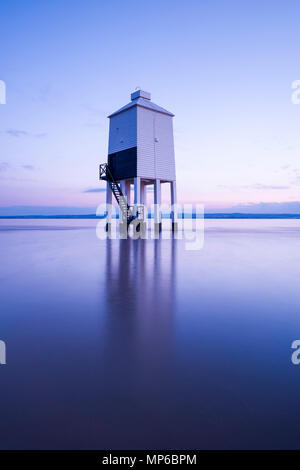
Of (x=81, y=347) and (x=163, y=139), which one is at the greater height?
(x=163, y=139)

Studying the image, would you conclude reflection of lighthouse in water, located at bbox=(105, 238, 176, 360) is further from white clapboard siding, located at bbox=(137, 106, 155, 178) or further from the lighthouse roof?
the lighthouse roof

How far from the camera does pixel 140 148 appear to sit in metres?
22.7

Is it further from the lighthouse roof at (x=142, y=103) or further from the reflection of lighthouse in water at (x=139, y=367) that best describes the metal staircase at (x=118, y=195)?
the reflection of lighthouse in water at (x=139, y=367)

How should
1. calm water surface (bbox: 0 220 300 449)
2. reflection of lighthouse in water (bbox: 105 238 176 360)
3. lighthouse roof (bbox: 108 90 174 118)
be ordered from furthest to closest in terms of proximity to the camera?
lighthouse roof (bbox: 108 90 174 118) → reflection of lighthouse in water (bbox: 105 238 176 360) → calm water surface (bbox: 0 220 300 449)

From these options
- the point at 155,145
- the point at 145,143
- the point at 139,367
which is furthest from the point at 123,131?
the point at 139,367

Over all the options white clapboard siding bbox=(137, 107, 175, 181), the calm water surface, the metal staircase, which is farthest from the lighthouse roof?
the calm water surface

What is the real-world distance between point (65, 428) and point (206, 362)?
1565 mm

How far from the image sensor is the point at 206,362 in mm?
3098

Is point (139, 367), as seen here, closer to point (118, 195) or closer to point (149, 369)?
point (149, 369)

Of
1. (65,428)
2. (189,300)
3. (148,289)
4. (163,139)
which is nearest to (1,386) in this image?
(65,428)

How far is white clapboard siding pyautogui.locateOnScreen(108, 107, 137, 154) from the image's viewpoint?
22953 millimetres

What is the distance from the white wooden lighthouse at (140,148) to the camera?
74.6 feet

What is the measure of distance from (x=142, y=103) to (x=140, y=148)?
368 cm
